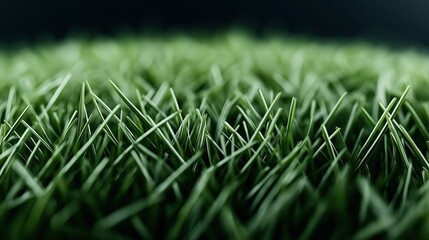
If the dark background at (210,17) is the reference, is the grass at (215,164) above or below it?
above

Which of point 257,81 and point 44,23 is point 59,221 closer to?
point 257,81

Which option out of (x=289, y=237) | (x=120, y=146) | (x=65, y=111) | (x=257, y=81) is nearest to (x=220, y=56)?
(x=257, y=81)

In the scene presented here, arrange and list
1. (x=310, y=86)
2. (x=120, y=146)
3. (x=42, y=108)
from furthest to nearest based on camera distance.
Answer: (x=310, y=86) < (x=42, y=108) < (x=120, y=146)

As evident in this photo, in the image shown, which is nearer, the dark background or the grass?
the grass

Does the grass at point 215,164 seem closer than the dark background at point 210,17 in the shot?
Yes

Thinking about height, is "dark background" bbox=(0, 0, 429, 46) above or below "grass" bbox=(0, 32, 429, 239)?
below
